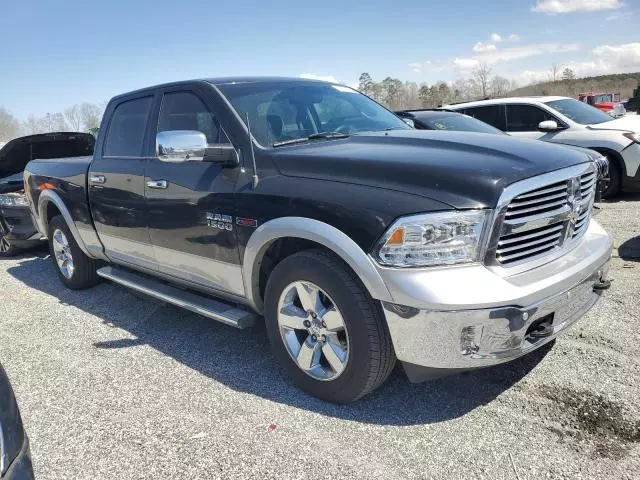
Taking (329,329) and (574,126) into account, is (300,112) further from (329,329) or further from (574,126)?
(574,126)

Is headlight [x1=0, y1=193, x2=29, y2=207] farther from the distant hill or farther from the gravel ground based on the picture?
the distant hill

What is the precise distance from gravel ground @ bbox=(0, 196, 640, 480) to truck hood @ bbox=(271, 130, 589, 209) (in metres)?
1.21

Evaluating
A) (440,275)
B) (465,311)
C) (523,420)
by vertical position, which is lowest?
(523,420)

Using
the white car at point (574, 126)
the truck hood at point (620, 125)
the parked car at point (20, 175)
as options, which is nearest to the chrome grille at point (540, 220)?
the white car at point (574, 126)

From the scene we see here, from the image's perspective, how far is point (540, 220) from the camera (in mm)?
2719

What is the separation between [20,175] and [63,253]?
9.12 ft

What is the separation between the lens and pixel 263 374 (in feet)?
11.6

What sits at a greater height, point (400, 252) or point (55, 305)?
point (400, 252)

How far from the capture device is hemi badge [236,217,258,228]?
320 cm

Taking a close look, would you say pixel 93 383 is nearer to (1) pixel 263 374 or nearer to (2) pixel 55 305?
(1) pixel 263 374

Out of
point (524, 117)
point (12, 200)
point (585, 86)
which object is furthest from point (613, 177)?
point (585, 86)

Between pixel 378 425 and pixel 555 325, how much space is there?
1.06 metres

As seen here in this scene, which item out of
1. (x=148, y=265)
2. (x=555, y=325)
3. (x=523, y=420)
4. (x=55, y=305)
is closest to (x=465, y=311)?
(x=555, y=325)

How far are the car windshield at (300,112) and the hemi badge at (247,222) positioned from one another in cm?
51
